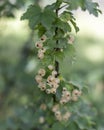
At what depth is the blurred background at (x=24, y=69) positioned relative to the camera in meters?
2.33

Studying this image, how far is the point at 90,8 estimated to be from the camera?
5.46 ft

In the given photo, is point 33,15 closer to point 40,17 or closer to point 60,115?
point 40,17

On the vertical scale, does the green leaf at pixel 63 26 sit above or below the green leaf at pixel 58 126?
above

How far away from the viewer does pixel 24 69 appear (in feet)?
10.9

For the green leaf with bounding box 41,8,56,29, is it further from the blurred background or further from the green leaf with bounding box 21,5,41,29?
the blurred background

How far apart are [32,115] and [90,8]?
671 mm

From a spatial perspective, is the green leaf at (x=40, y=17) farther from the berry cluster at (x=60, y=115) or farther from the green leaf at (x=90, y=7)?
the berry cluster at (x=60, y=115)

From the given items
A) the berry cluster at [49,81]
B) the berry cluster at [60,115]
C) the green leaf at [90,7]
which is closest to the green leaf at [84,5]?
the green leaf at [90,7]

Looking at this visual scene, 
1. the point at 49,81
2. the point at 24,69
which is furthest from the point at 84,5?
the point at 24,69

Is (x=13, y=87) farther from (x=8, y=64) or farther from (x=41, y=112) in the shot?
(x=41, y=112)

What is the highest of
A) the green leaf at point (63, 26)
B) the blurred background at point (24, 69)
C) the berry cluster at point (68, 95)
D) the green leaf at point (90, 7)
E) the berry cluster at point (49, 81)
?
the green leaf at point (90, 7)

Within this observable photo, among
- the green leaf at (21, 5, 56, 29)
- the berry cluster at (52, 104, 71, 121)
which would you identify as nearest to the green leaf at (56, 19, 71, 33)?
the green leaf at (21, 5, 56, 29)

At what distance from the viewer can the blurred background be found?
233 centimetres

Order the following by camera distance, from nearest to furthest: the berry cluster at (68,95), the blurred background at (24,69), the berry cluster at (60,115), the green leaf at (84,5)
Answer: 1. the green leaf at (84,5)
2. the berry cluster at (68,95)
3. the berry cluster at (60,115)
4. the blurred background at (24,69)
